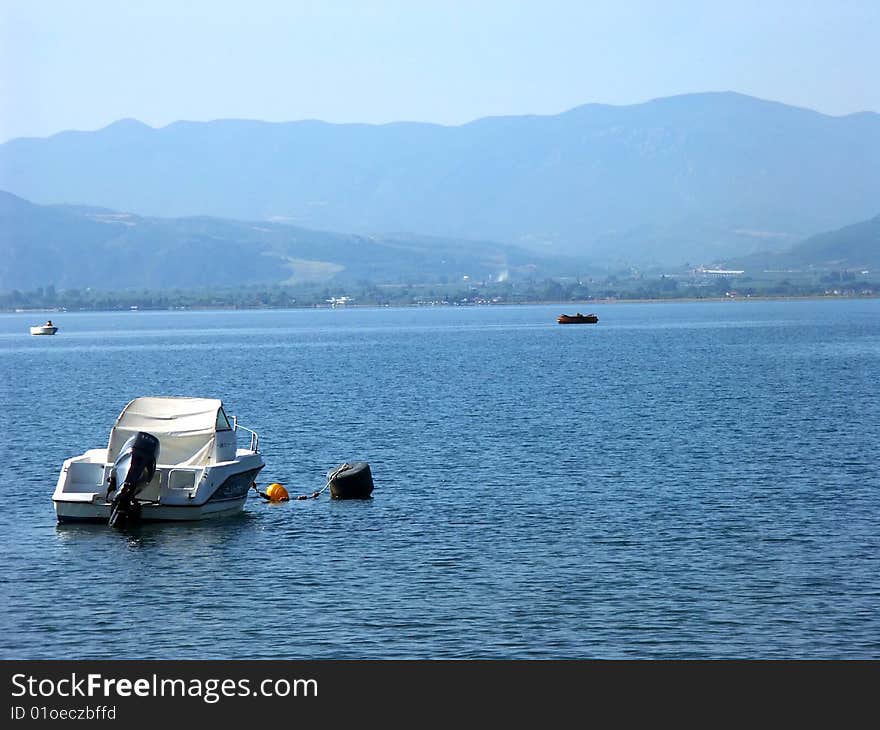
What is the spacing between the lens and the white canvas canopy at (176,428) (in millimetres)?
60500

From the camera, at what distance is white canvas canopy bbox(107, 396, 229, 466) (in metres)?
60.5

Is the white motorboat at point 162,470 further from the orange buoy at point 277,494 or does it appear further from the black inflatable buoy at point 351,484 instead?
the black inflatable buoy at point 351,484

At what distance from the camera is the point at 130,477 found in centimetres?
5644

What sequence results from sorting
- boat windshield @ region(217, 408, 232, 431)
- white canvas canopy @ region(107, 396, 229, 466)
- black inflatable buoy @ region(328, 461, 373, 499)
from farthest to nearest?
black inflatable buoy @ region(328, 461, 373, 499), boat windshield @ region(217, 408, 232, 431), white canvas canopy @ region(107, 396, 229, 466)

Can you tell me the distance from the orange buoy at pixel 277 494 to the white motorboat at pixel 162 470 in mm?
1837

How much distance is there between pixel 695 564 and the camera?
4834 centimetres

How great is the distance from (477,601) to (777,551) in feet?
41.4

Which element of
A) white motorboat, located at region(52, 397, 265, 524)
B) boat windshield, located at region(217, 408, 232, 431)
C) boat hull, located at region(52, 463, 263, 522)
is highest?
boat windshield, located at region(217, 408, 232, 431)

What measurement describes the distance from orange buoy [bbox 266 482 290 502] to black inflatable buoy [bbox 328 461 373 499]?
208cm

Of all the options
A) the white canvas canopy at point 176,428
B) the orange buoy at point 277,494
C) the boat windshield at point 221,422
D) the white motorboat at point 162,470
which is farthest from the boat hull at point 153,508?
the orange buoy at point 277,494

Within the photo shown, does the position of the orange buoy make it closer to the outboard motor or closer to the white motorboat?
the white motorboat

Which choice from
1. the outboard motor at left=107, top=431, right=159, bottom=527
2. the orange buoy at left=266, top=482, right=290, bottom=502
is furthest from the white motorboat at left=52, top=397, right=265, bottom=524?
the orange buoy at left=266, top=482, right=290, bottom=502
